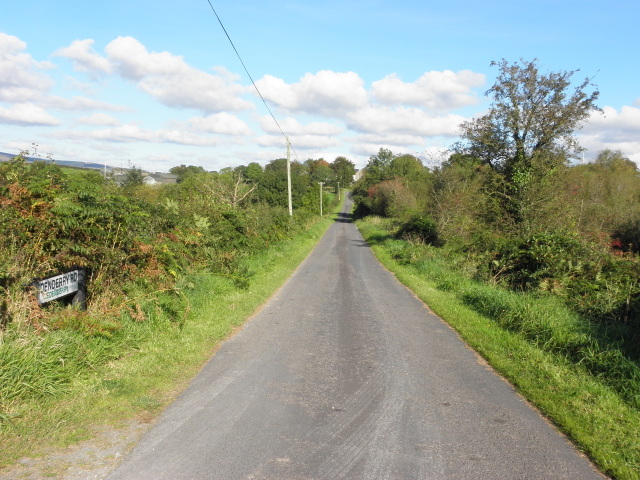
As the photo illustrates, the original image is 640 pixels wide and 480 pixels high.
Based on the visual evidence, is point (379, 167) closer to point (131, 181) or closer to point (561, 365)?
point (131, 181)

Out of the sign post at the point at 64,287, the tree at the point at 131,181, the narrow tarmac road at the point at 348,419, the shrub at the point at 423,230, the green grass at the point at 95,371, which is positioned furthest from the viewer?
the shrub at the point at 423,230

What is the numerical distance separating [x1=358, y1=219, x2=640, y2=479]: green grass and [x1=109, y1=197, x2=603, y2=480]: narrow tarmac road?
0.23 meters

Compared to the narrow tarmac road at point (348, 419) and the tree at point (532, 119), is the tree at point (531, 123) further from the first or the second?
the narrow tarmac road at point (348, 419)

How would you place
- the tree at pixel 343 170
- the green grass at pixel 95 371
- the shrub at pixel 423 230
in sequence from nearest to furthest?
the green grass at pixel 95 371
the shrub at pixel 423 230
the tree at pixel 343 170

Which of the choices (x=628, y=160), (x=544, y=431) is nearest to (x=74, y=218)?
(x=544, y=431)

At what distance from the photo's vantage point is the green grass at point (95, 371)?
416cm

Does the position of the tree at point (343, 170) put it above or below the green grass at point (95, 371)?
above

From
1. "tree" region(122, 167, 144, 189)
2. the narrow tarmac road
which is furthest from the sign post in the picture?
"tree" region(122, 167, 144, 189)

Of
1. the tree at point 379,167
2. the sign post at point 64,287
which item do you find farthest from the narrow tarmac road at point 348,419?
the tree at point 379,167

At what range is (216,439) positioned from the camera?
13.8ft

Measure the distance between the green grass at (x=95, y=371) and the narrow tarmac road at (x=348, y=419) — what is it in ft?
1.23

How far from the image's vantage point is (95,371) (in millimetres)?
5492

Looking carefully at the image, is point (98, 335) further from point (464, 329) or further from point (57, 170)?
point (464, 329)

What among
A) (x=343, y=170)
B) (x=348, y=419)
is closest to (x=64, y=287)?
(x=348, y=419)
